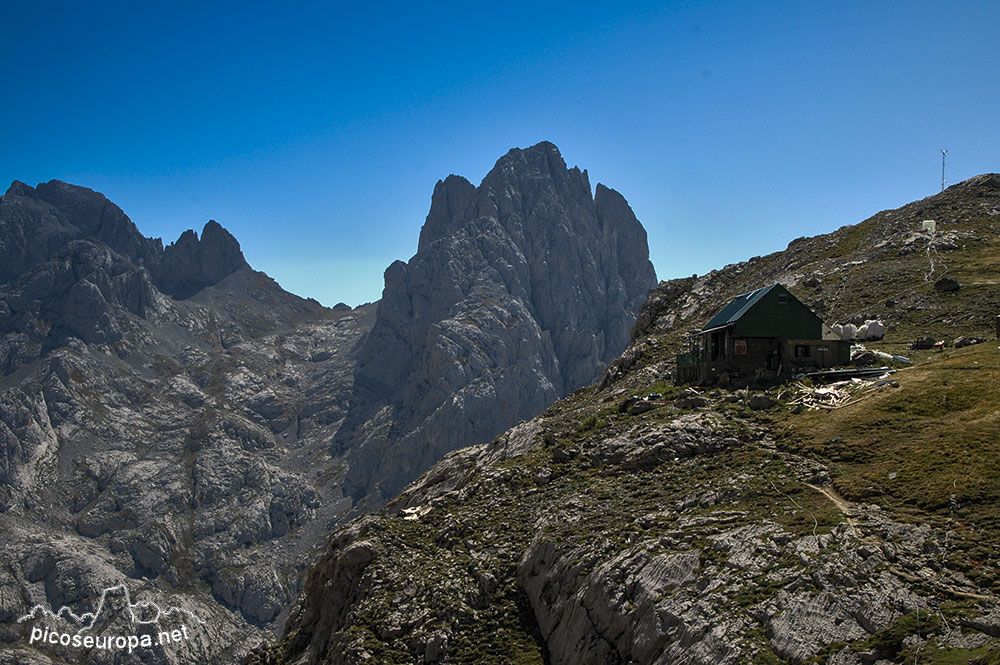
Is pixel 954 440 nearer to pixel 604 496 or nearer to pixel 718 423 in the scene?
pixel 718 423

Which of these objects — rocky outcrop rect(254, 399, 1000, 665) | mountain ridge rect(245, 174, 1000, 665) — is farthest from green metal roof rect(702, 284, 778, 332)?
rocky outcrop rect(254, 399, 1000, 665)

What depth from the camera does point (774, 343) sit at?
50062mm

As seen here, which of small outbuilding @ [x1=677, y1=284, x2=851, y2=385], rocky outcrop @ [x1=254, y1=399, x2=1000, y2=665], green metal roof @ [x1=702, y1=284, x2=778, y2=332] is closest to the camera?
rocky outcrop @ [x1=254, y1=399, x2=1000, y2=665]

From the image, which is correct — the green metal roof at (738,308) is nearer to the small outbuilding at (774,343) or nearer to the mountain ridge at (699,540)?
the small outbuilding at (774,343)

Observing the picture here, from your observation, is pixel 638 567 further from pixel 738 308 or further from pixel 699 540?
pixel 738 308

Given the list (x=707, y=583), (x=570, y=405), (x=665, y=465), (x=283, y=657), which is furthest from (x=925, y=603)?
(x=570, y=405)

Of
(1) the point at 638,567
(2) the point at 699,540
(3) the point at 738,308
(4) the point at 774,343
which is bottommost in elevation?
(1) the point at 638,567

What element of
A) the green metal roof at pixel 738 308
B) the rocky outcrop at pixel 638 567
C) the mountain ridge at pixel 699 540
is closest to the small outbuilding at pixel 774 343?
the green metal roof at pixel 738 308

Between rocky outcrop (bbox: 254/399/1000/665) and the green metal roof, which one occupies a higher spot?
the green metal roof

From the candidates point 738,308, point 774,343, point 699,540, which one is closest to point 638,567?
point 699,540

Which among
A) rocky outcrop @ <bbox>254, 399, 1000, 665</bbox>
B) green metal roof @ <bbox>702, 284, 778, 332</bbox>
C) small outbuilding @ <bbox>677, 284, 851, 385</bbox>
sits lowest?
rocky outcrop @ <bbox>254, 399, 1000, 665</bbox>

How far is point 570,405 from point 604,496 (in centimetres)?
2377

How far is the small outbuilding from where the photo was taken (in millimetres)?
48969

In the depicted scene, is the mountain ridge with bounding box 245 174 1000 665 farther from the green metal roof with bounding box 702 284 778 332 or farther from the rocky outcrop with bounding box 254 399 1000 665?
the green metal roof with bounding box 702 284 778 332
